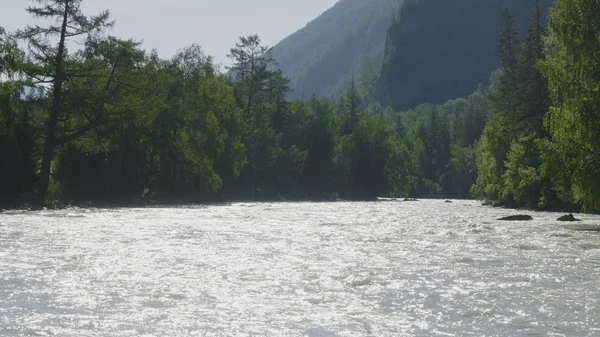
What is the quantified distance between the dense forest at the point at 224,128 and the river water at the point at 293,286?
972 cm

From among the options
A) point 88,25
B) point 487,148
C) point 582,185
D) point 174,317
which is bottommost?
point 174,317

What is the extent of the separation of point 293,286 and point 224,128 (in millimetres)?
67901

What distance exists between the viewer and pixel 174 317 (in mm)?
11023

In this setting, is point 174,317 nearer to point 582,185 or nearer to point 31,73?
point 582,185

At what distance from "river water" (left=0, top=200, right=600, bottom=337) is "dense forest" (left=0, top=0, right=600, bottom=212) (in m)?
9.72

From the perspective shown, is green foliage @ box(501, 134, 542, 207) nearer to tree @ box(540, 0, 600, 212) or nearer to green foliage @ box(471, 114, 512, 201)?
green foliage @ box(471, 114, 512, 201)

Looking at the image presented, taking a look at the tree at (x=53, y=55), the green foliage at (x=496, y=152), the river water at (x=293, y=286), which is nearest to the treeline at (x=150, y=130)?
the tree at (x=53, y=55)

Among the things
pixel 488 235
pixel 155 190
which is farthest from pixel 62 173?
pixel 488 235

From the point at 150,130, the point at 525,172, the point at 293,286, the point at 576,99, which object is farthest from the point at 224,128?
the point at 293,286

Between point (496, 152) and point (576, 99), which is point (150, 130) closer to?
point (496, 152)

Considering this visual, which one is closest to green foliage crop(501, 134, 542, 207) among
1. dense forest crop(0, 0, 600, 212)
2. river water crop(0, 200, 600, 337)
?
dense forest crop(0, 0, 600, 212)

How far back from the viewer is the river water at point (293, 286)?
34.6 feet

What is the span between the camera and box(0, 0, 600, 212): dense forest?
31531mm

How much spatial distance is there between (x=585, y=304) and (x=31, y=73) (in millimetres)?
44398
